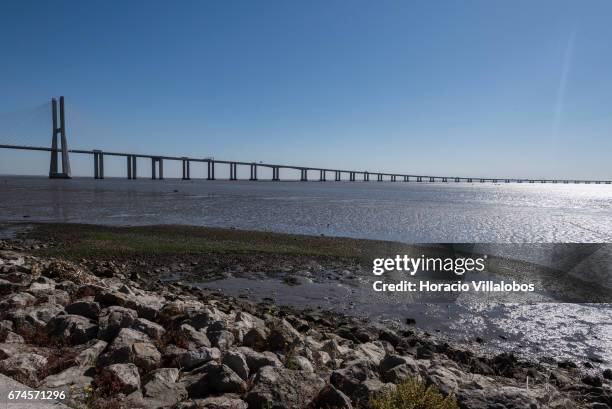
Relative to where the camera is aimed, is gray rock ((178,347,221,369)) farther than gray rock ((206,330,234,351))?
No

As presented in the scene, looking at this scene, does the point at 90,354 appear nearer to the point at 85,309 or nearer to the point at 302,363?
the point at 85,309

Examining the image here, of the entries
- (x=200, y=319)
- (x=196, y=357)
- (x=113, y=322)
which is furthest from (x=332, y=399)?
(x=113, y=322)

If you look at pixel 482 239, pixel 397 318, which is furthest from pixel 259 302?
pixel 482 239

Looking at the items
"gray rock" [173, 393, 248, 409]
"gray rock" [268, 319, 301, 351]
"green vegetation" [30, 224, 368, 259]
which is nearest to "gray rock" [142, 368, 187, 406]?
"gray rock" [173, 393, 248, 409]

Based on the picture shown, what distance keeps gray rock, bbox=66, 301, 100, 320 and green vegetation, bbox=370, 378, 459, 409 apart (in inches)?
165

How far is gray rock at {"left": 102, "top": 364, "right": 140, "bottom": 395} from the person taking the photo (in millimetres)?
4289

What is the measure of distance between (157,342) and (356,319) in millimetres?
5078

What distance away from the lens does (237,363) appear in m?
4.80

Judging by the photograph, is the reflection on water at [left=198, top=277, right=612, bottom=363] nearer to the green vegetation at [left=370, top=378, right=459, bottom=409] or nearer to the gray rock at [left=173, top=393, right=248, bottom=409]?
the green vegetation at [left=370, top=378, right=459, bottom=409]

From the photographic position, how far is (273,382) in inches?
171

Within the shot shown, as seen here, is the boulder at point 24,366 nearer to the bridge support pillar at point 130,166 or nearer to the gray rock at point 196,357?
the gray rock at point 196,357

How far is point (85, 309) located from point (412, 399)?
468 cm

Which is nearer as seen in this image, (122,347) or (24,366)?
(24,366)

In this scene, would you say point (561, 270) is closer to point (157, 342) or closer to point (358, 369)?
point (358, 369)
